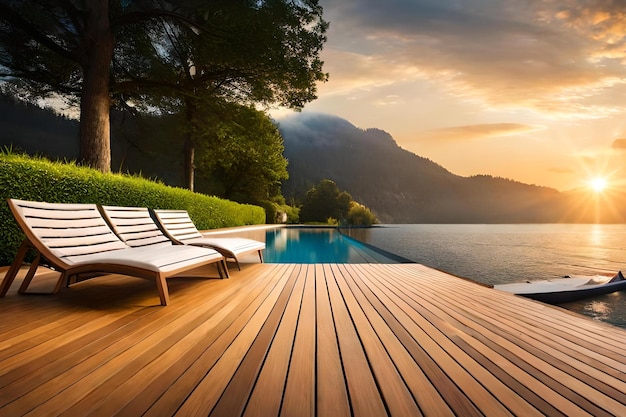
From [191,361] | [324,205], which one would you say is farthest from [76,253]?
[324,205]

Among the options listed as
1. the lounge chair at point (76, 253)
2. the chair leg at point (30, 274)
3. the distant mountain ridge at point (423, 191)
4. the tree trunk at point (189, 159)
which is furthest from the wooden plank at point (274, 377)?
the distant mountain ridge at point (423, 191)

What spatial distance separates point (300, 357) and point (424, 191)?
110773 millimetres

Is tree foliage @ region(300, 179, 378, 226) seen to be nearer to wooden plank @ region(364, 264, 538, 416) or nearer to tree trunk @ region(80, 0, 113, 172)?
tree trunk @ region(80, 0, 113, 172)

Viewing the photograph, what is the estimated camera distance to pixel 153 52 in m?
12.5

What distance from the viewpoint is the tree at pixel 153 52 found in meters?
8.66

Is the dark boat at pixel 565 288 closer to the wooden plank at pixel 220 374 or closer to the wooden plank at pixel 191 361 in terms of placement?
the wooden plank at pixel 191 361

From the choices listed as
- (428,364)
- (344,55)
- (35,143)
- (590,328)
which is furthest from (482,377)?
(35,143)

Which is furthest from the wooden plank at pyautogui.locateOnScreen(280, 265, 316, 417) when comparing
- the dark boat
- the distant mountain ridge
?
the distant mountain ridge

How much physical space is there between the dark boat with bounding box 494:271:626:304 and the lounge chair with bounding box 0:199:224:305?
362 inches

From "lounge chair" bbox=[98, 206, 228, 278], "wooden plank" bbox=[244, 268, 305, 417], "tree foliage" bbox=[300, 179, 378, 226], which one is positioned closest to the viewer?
"wooden plank" bbox=[244, 268, 305, 417]

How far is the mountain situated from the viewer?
102m

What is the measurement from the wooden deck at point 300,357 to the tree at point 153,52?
23.3ft

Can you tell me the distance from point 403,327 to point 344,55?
57.5 feet

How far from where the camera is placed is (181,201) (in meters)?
8.80
